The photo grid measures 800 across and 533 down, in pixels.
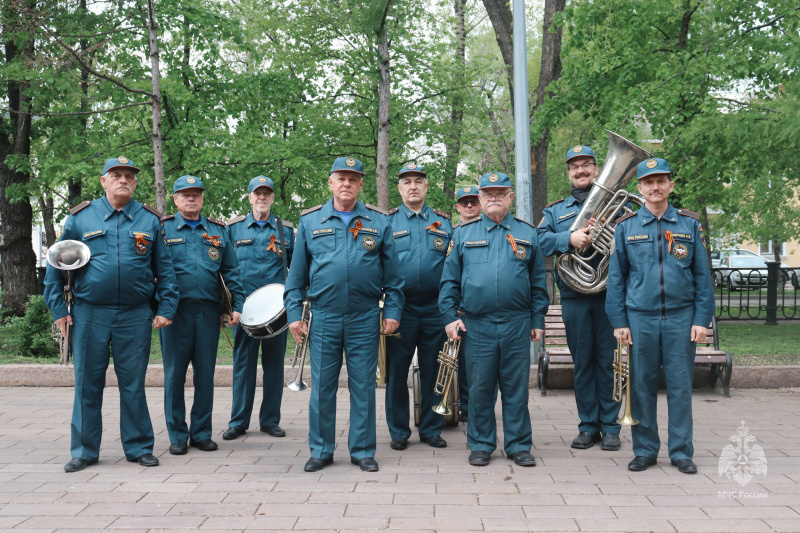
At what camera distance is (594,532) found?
404 centimetres

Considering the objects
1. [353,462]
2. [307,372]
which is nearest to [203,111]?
[307,372]

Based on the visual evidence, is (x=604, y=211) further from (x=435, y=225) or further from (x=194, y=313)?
(x=194, y=313)

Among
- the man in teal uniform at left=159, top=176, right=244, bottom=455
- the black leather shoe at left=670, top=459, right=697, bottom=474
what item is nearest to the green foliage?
the man in teal uniform at left=159, top=176, right=244, bottom=455

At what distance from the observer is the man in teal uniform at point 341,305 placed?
5473 millimetres

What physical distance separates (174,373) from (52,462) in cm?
110

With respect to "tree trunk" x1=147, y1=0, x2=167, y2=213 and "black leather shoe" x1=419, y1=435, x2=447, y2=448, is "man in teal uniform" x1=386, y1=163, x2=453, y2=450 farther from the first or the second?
"tree trunk" x1=147, y1=0, x2=167, y2=213

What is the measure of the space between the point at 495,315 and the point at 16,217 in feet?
39.5

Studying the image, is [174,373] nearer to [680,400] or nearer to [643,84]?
[680,400]

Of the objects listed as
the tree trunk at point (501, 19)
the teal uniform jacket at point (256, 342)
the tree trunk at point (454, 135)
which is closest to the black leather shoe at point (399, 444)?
the teal uniform jacket at point (256, 342)

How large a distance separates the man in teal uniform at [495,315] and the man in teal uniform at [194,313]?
Answer: 6.35 feet

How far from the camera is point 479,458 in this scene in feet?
18.1

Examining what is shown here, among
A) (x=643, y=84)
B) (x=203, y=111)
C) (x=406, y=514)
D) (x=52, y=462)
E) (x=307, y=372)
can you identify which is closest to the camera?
(x=406, y=514)

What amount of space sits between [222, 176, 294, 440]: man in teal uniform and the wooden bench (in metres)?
2.94

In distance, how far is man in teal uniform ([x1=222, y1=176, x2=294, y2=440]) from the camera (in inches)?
261
